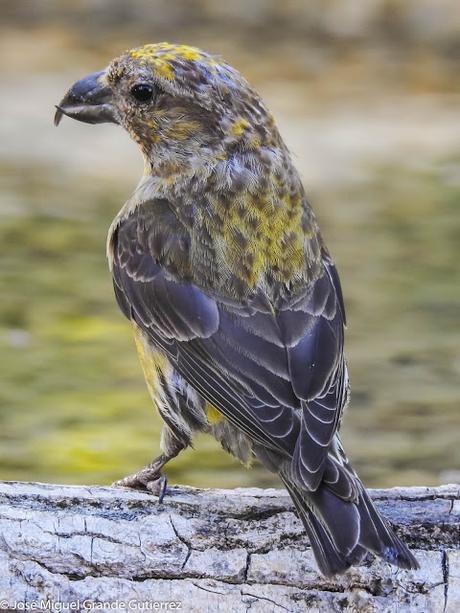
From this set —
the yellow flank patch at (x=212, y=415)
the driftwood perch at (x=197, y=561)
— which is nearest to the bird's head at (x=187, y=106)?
the yellow flank patch at (x=212, y=415)

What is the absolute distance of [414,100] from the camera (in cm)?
1280

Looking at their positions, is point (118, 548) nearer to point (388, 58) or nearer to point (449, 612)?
point (449, 612)

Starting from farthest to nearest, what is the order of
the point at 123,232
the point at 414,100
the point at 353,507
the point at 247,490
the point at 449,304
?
1. the point at 414,100
2. the point at 449,304
3. the point at 123,232
4. the point at 247,490
5. the point at 353,507

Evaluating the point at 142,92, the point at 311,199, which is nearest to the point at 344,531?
the point at 142,92

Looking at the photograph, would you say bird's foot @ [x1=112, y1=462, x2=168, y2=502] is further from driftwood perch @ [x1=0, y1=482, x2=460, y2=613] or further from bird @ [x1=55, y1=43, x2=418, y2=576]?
driftwood perch @ [x1=0, y1=482, x2=460, y2=613]

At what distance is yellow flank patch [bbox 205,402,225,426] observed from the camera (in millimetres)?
4926

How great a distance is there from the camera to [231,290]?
4.97m

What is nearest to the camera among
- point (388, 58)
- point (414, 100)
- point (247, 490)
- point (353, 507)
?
point (353, 507)

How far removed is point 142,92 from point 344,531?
6.46 ft

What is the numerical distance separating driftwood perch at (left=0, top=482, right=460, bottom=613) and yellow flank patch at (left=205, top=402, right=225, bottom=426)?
0.42 metres

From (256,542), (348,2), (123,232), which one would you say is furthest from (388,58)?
(256,542)

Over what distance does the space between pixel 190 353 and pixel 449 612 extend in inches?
48.4

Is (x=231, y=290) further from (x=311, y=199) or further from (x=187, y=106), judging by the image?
(x=311, y=199)

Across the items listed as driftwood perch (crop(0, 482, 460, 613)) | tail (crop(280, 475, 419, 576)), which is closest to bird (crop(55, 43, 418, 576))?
tail (crop(280, 475, 419, 576))
